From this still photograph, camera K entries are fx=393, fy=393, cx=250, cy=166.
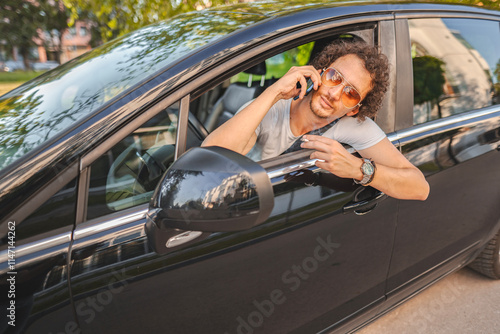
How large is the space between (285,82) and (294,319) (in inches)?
36.7

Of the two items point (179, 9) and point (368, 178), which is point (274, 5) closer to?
point (368, 178)

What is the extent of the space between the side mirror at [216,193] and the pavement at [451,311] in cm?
168

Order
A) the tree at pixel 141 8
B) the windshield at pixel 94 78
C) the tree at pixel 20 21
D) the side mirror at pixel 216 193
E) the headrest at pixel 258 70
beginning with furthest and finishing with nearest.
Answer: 1. the tree at pixel 20 21
2. the tree at pixel 141 8
3. the headrest at pixel 258 70
4. the windshield at pixel 94 78
5. the side mirror at pixel 216 193

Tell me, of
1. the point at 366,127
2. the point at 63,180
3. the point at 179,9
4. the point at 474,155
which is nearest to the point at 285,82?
the point at 366,127

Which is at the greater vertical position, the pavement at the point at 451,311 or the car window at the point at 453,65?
the car window at the point at 453,65

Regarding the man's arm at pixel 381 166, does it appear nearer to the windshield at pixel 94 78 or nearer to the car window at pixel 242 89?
the windshield at pixel 94 78

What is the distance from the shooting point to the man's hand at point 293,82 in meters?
1.55

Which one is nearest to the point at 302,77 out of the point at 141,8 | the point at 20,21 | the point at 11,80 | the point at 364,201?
the point at 364,201

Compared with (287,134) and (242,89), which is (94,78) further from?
(242,89)

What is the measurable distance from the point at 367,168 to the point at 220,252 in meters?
0.66

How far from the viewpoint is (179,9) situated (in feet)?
15.3

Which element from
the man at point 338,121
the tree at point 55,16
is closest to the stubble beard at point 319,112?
the man at point 338,121

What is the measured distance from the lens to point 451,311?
246cm

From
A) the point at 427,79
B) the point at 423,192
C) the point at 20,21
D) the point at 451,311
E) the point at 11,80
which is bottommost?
the point at 11,80
